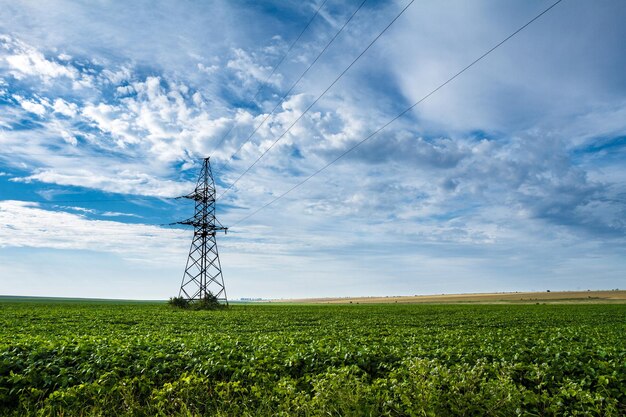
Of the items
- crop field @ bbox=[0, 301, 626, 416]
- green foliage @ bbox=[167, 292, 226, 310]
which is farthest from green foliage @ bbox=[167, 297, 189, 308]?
crop field @ bbox=[0, 301, 626, 416]

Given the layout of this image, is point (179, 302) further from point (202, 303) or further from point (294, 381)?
point (294, 381)

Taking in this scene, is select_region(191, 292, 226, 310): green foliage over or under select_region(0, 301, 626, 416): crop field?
over

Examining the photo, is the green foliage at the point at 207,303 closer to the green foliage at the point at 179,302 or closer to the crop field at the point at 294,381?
the green foliage at the point at 179,302

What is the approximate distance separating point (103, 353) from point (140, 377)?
5.44 feet

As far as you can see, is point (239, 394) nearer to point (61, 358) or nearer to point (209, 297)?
point (61, 358)

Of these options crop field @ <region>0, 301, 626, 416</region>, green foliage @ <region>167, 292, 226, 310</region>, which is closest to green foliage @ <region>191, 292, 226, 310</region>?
green foliage @ <region>167, 292, 226, 310</region>

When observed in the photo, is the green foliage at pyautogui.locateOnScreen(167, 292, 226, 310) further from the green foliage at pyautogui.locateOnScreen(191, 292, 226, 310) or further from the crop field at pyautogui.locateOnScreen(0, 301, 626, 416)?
the crop field at pyautogui.locateOnScreen(0, 301, 626, 416)

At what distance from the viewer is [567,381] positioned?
9.38 m

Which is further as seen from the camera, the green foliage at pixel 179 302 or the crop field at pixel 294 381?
the green foliage at pixel 179 302

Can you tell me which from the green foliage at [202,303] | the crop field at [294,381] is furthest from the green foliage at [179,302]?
the crop field at [294,381]

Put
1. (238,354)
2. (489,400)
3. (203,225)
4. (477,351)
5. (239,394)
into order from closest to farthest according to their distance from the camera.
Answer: (489,400) → (239,394) → (238,354) → (477,351) → (203,225)

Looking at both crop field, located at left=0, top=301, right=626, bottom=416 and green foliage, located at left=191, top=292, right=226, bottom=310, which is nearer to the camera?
crop field, located at left=0, top=301, right=626, bottom=416

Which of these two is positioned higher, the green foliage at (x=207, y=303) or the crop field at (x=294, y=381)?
the green foliage at (x=207, y=303)

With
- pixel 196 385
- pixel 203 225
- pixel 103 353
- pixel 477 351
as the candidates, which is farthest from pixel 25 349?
pixel 203 225
